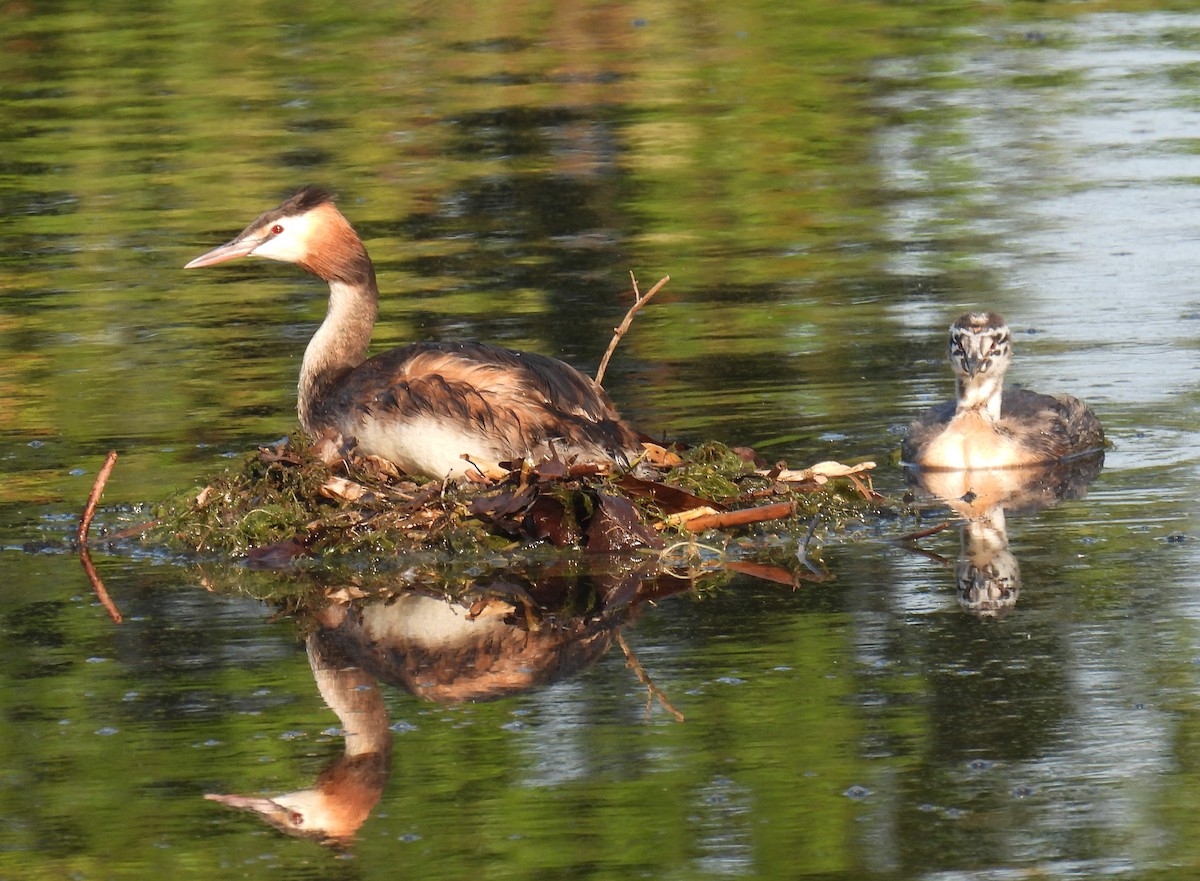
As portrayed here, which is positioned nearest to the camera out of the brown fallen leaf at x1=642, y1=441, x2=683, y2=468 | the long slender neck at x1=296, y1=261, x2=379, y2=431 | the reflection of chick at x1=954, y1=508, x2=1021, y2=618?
the reflection of chick at x1=954, y1=508, x2=1021, y2=618

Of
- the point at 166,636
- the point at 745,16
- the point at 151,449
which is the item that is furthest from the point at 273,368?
the point at 745,16

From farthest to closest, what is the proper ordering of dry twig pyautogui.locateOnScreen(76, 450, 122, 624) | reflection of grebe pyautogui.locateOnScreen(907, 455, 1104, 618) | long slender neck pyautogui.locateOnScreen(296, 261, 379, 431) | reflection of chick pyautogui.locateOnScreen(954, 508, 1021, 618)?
long slender neck pyautogui.locateOnScreen(296, 261, 379, 431) → dry twig pyautogui.locateOnScreen(76, 450, 122, 624) → reflection of grebe pyautogui.locateOnScreen(907, 455, 1104, 618) → reflection of chick pyautogui.locateOnScreen(954, 508, 1021, 618)

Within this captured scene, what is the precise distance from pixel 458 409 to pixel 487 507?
626 millimetres

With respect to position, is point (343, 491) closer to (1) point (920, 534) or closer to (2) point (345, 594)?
(2) point (345, 594)

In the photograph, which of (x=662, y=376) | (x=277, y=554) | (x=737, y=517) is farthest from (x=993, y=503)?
(x=277, y=554)

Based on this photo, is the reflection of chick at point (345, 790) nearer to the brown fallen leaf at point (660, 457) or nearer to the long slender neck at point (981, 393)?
the brown fallen leaf at point (660, 457)

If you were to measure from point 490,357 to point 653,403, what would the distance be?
187cm

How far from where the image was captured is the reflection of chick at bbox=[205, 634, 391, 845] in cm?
630

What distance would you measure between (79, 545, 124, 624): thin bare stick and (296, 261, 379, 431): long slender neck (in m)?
1.13

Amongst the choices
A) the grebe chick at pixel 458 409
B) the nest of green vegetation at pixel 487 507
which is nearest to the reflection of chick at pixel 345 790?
the nest of green vegetation at pixel 487 507

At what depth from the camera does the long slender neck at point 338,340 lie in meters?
10.1

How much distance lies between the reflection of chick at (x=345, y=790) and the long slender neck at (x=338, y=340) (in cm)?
292

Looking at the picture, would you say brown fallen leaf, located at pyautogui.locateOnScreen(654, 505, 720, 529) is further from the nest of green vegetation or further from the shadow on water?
the shadow on water

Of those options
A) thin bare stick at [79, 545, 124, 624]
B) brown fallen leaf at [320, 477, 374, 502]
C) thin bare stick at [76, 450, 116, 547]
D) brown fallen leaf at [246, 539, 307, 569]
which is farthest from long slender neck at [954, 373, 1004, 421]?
thin bare stick at [79, 545, 124, 624]
